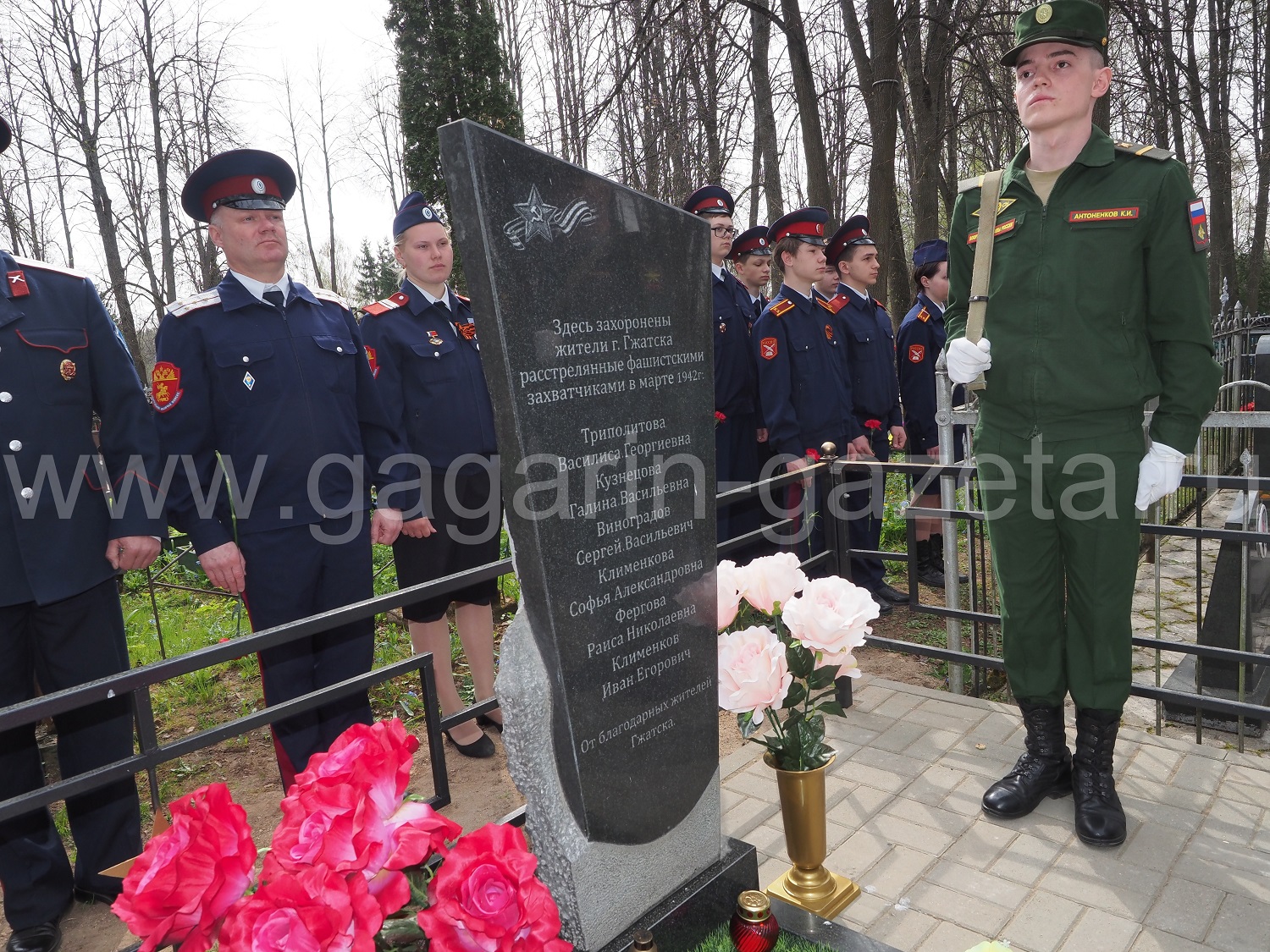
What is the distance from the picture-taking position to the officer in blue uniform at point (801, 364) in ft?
17.5

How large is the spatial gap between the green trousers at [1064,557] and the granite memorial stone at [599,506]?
1.16 meters

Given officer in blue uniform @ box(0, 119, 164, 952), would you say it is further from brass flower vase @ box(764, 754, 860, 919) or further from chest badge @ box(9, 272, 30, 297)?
brass flower vase @ box(764, 754, 860, 919)

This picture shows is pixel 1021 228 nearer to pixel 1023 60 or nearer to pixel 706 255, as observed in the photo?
pixel 1023 60

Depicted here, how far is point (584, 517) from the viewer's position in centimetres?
213

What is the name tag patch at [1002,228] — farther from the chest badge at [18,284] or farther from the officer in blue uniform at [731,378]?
the chest badge at [18,284]

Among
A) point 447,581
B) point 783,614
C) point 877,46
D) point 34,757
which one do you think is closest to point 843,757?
point 783,614

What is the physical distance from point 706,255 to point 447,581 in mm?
1159

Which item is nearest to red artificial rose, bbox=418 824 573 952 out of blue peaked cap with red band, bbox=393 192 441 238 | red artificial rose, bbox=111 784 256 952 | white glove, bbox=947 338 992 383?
red artificial rose, bbox=111 784 256 952

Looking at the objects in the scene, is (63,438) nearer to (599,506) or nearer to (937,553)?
(599,506)

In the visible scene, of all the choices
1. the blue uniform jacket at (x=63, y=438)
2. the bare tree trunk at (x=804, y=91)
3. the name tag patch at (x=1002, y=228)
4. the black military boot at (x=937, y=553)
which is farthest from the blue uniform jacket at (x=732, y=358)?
the bare tree trunk at (x=804, y=91)

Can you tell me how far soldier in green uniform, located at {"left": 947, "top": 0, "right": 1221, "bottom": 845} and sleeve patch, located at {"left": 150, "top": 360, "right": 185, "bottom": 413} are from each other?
253cm

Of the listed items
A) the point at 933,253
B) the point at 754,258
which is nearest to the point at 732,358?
the point at 754,258

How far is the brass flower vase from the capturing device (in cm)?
254

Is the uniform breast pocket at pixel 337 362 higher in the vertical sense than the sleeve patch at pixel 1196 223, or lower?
lower
